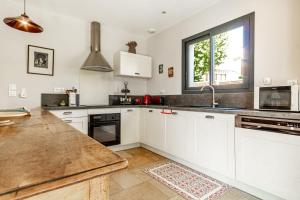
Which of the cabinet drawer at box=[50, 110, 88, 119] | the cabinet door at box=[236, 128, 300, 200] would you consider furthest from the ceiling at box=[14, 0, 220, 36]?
the cabinet door at box=[236, 128, 300, 200]

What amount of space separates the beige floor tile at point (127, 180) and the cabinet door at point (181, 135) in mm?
735

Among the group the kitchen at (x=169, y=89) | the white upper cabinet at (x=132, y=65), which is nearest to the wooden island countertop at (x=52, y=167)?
the kitchen at (x=169, y=89)

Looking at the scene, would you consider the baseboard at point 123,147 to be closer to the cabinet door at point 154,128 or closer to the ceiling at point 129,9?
the cabinet door at point 154,128

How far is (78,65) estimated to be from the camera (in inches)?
129

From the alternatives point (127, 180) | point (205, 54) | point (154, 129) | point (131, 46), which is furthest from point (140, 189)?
point (131, 46)

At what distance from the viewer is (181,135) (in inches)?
97.8

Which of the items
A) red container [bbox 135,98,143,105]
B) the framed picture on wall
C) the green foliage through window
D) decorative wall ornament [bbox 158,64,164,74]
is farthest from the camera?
red container [bbox 135,98,143,105]

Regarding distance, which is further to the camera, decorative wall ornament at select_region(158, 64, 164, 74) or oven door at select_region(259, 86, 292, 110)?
decorative wall ornament at select_region(158, 64, 164, 74)

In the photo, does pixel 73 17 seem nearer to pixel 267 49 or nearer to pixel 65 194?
pixel 267 49

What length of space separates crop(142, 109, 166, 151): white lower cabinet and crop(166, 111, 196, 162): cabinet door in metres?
0.13

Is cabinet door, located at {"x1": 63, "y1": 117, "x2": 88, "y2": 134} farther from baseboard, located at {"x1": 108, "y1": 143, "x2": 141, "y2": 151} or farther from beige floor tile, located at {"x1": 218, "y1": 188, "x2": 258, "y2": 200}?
beige floor tile, located at {"x1": 218, "y1": 188, "x2": 258, "y2": 200}

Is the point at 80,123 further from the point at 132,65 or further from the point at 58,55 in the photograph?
the point at 132,65

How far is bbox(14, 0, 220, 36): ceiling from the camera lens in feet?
8.79

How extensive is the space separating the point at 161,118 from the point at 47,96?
1991 millimetres
